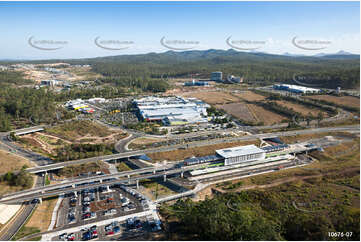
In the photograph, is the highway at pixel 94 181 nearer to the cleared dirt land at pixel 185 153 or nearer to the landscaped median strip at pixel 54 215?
the landscaped median strip at pixel 54 215

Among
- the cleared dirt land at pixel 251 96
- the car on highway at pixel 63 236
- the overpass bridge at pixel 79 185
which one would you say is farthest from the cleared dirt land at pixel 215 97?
the car on highway at pixel 63 236

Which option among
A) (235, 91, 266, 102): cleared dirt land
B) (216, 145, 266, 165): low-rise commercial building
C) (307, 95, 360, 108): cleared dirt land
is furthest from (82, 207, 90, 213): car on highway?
(235, 91, 266, 102): cleared dirt land

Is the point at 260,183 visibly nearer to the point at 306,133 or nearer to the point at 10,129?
the point at 306,133

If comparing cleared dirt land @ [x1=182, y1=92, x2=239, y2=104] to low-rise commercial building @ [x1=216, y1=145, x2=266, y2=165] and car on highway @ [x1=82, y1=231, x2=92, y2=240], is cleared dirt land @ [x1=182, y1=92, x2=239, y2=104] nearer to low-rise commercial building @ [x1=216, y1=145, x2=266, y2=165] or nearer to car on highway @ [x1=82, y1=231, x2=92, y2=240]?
low-rise commercial building @ [x1=216, y1=145, x2=266, y2=165]

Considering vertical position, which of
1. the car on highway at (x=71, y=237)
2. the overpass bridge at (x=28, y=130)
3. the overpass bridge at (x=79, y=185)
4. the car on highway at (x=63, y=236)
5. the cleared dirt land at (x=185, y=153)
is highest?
the overpass bridge at (x=28, y=130)

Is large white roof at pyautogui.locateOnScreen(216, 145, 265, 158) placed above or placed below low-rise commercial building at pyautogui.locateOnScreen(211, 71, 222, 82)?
below

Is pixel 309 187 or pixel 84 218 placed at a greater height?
pixel 309 187

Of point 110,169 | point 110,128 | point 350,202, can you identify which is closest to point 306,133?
point 350,202
